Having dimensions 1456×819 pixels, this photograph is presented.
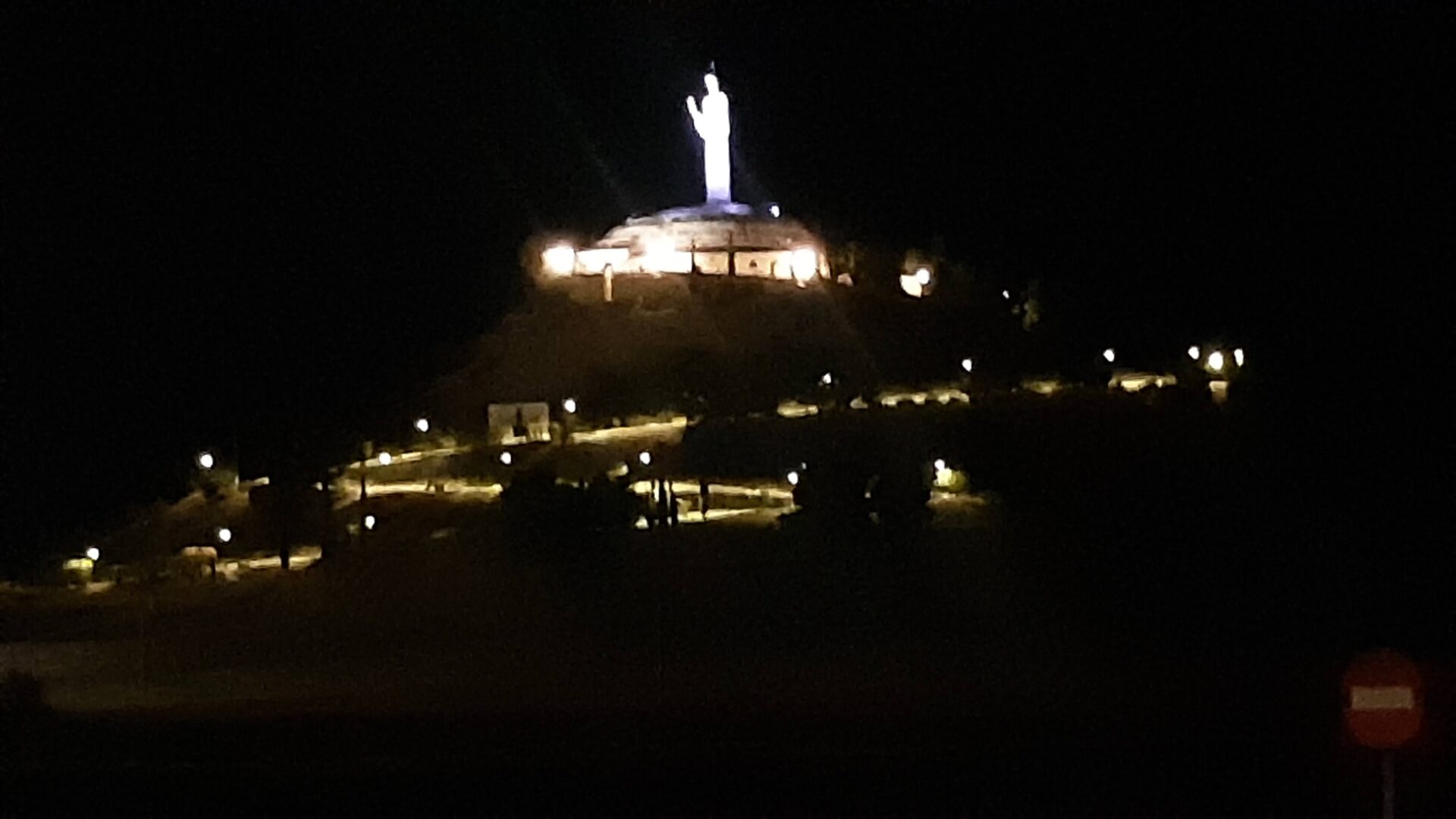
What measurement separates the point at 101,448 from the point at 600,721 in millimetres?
25570

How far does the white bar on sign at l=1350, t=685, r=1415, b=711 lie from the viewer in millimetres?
8000

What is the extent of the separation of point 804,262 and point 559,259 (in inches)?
234

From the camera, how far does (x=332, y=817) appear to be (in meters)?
9.95

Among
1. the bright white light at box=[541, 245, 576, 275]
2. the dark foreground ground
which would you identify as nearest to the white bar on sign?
the dark foreground ground

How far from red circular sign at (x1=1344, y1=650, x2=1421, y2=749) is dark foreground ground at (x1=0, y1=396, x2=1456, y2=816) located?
161 centimetres

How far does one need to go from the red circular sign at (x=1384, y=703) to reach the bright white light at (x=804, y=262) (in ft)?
120

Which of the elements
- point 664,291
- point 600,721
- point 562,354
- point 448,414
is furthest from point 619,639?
point 664,291

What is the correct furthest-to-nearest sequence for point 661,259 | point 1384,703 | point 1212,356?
1. point 661,259
2. point 1212,356
3. point 1384,703

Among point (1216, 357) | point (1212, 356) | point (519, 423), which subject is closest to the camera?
point (519, 423)

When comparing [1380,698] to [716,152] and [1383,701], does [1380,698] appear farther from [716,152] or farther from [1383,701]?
[716,152]

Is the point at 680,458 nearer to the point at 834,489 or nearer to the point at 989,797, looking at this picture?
the point at 834,489

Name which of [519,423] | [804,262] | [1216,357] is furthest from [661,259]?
[1216,357]

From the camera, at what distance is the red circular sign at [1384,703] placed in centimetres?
802

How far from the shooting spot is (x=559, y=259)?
45469mm
